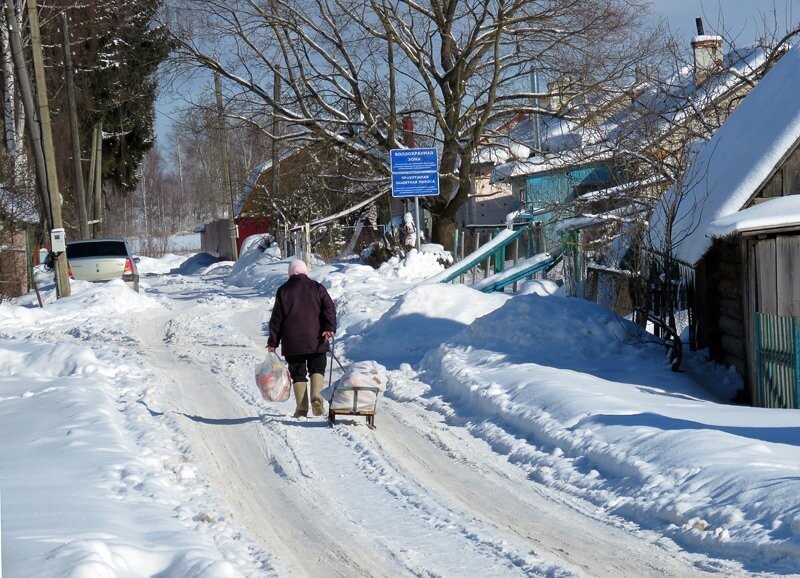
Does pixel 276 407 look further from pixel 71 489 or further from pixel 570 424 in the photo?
pixel 71 489

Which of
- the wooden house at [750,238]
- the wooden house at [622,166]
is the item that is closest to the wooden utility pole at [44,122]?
the wooden house at [622,166]

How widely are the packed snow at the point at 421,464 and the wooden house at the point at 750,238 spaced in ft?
3.00

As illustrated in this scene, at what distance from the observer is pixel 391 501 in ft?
23.4

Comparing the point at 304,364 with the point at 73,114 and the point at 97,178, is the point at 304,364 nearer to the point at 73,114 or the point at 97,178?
the point at 73,114

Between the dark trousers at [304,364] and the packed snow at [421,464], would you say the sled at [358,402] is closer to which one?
the packed snow at [421,464]

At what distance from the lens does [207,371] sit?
1321 centimetres

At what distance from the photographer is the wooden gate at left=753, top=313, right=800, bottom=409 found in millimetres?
10250

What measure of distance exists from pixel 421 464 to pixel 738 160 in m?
6.83

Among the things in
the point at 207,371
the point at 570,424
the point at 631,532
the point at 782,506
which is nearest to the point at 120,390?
the point at 207,371

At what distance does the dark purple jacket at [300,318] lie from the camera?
999 centimetres

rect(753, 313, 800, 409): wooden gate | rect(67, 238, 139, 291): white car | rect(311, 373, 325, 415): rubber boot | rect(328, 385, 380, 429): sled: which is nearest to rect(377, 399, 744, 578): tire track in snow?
rect(328, 385, 380, 429): sled

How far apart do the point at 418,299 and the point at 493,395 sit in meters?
5.62

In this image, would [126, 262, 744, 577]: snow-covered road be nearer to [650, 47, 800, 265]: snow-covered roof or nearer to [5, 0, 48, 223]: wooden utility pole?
[650, 47, 800, 265]: snow-covered roof

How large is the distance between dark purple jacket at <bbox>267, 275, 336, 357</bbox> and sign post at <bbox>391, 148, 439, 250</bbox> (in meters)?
11.5
